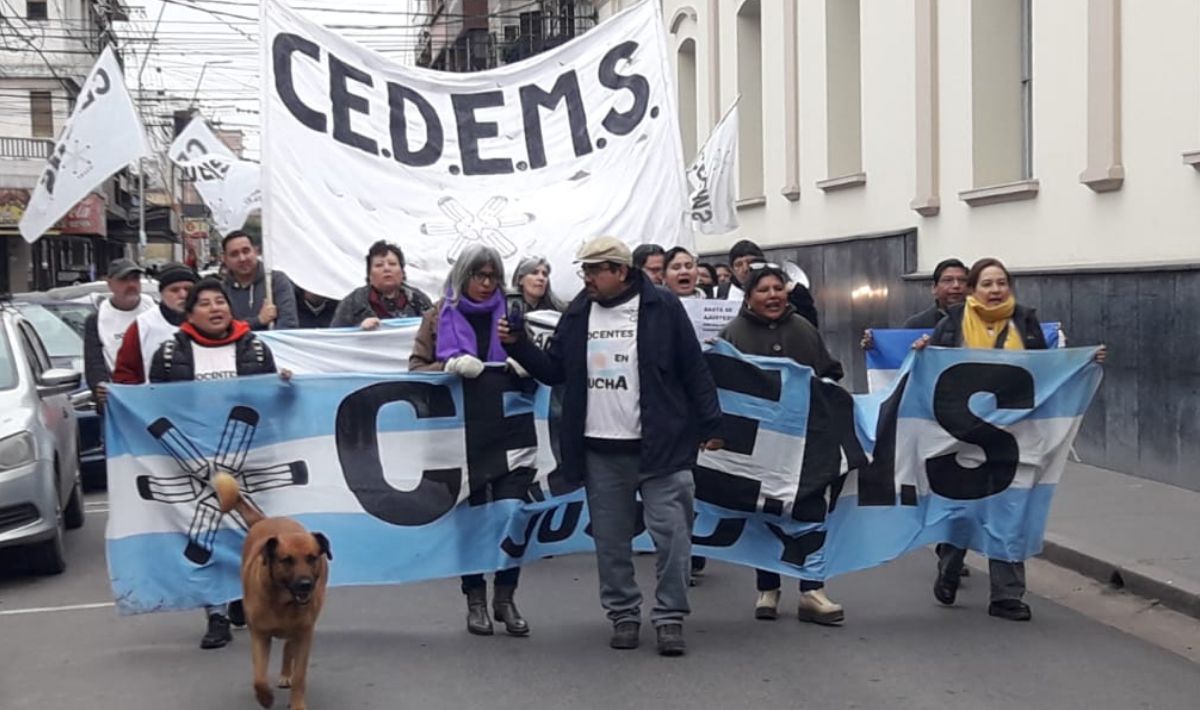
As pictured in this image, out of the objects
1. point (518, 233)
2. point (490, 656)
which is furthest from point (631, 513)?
point (518, 233)

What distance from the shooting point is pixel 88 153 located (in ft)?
48.7

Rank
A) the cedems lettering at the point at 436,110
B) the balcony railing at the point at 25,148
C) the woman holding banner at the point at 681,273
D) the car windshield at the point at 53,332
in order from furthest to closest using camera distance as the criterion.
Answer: the balcony railing at the point at 25,148 < the car windshield at the point at 53,332 < the woman holding banner at the point at 681,273 < the cedems lettering at the point at 436,110

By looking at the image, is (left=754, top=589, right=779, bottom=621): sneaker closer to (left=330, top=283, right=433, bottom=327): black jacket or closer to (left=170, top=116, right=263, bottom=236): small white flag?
(left=330, top=283, right=433, bottom=327): black jacket

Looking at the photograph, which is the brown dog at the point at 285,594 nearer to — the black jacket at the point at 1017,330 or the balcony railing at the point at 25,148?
the black jacket at the point at 1017,330

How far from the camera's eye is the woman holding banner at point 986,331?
7.89 metres

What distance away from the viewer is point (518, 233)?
31.4 ft

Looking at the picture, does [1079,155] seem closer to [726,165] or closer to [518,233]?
[726,165]

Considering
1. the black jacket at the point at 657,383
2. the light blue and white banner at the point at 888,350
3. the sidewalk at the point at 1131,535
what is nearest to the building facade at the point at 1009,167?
the sidewalk at the point at 1131,535

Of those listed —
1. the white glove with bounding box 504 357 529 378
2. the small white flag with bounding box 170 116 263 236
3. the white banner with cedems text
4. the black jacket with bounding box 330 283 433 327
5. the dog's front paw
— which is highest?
the small white flag with bounding box 170 116 263 236

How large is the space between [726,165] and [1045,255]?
4029 millimetres

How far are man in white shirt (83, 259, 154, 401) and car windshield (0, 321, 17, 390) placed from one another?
449 mm

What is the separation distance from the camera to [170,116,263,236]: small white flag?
22922 mm

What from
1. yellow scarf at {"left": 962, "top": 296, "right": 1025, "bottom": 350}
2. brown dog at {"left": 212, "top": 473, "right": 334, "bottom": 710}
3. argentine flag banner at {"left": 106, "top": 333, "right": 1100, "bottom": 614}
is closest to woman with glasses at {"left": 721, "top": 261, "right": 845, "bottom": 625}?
argentine flag banner at {"left": 106, "top": 333, "right": 1100, "bottom": 614}

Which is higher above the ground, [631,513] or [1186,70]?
[1186,70]
